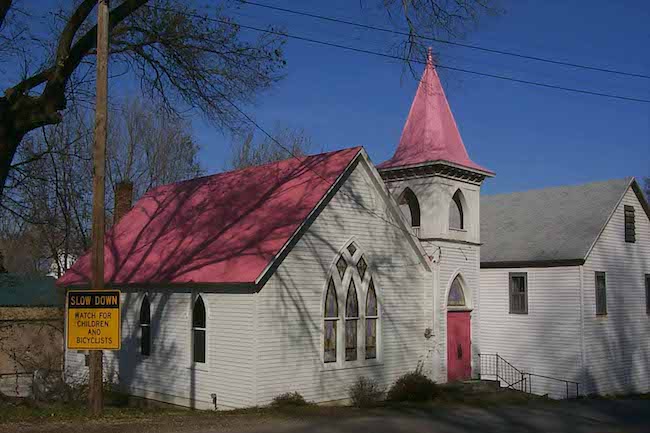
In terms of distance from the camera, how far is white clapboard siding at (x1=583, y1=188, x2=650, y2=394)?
2839cm

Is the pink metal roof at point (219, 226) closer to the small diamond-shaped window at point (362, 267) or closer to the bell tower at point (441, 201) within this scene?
the small diamond-shaped window at point (362, 267)

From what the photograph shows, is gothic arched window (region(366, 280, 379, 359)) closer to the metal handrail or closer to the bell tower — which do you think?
the bell tower

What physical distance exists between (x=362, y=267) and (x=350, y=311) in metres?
1.34

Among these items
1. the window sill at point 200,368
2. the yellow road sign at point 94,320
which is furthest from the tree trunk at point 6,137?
the window sill at point 200,368

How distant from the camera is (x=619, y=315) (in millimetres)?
29938

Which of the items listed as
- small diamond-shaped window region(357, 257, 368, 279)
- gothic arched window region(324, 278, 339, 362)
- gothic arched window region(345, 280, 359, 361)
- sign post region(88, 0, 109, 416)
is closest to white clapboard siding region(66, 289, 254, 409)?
gothic arched window region(324, 278, 339, 362)

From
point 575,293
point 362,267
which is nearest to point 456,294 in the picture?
point 362,267

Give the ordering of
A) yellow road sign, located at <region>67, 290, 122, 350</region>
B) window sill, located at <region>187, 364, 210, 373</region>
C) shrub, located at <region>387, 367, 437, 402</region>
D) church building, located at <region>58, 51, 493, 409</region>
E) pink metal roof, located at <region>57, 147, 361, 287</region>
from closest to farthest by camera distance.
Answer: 1. yellow road sign, located at <region>67, 290, 122, 350</region>
2. church building, located at <region>58, 51, 493, 409</region>
3. pink metal roof, located at <region>57, 147, 361, 287</region>
4. window sill, located at <region>187, 364, 210, 373</region>
5. shrub, located at <region>387, 367, 437, 402</region>

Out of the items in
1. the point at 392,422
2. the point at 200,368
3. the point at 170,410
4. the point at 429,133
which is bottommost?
the point at 170,410

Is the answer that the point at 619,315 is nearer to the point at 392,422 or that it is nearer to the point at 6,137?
the point at 392,422

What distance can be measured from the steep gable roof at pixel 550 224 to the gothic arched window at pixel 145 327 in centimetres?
1477

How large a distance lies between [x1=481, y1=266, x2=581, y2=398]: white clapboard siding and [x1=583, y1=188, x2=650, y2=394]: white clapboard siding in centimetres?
54

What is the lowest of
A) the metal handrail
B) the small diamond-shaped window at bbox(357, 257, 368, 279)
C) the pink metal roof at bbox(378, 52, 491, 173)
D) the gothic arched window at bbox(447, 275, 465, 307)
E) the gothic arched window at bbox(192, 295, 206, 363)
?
the metal handrail

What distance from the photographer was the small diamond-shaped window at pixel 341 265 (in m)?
20.8
